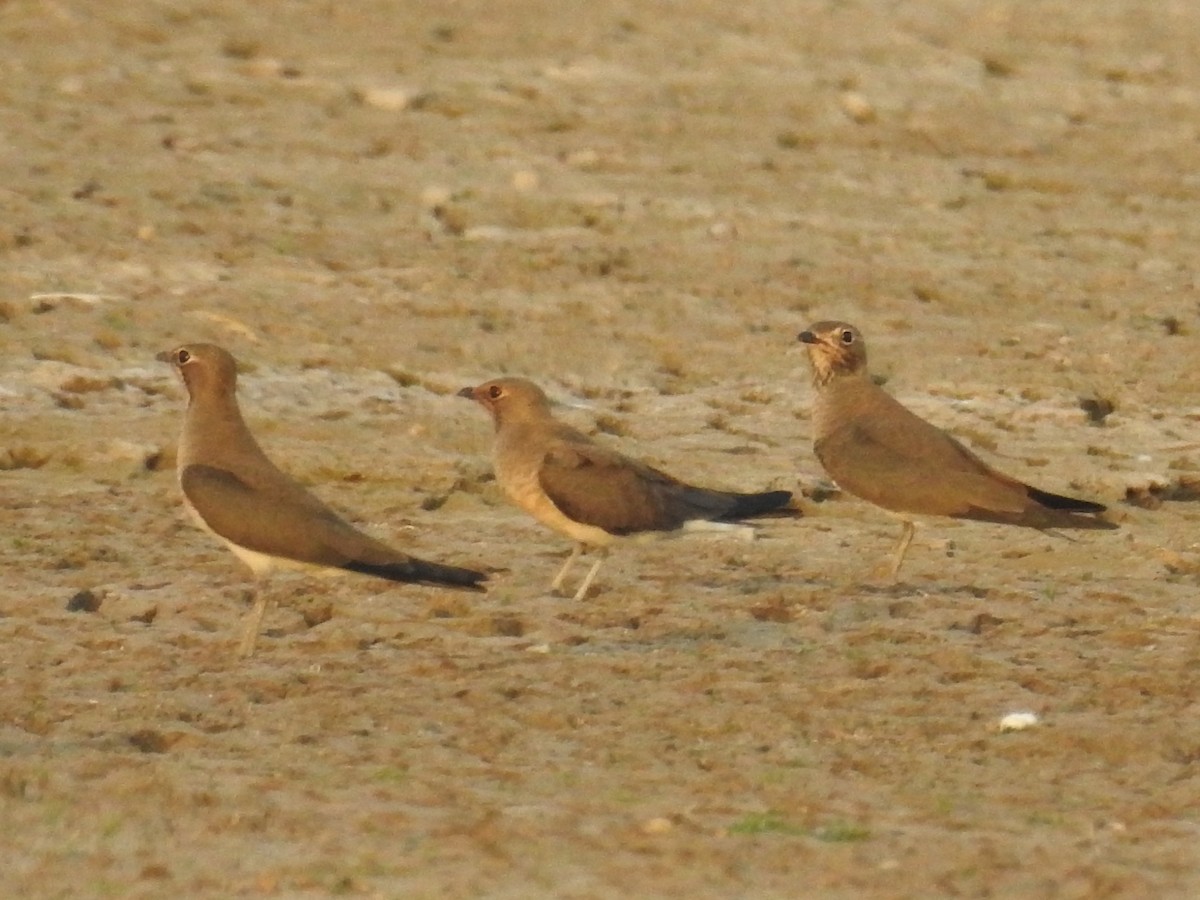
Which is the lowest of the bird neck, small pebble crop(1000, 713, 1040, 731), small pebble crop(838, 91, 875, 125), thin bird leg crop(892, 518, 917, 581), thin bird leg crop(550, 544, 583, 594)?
thin bird leg crop(550, 544, 583, 594)

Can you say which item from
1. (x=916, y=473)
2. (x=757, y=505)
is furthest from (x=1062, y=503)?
(x=757, y=505)

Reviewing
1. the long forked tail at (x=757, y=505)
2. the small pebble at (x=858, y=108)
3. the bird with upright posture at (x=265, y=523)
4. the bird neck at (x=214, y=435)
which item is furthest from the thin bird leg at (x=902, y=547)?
the small pebble at (x=858, y=108)

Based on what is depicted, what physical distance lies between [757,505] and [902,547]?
1.72 feet

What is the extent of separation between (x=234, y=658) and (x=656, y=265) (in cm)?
541

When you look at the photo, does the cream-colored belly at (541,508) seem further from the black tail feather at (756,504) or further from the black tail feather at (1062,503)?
the black tail feather at (1062,503)

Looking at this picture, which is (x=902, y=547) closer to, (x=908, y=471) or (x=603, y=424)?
(x=908, y=471)

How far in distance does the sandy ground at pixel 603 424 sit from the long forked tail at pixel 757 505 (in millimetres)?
215

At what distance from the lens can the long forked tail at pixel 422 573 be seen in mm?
8016

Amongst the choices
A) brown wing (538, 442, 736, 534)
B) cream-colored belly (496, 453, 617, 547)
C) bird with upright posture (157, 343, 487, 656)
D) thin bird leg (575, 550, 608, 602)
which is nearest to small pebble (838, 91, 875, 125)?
brown wing (538, 442, 736, 534)

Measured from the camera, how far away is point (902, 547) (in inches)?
369

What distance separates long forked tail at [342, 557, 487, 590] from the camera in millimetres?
8016

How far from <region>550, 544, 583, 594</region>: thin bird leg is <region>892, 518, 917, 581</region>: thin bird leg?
3.44 ft

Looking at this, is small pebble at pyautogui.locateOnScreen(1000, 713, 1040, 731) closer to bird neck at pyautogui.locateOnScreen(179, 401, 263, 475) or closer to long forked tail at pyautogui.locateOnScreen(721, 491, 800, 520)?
long forked tail at pyautogui.locateOnScreen(721, 491, 800, 520)

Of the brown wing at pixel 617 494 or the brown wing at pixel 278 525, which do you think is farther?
the brown wing at pixel 617 494
